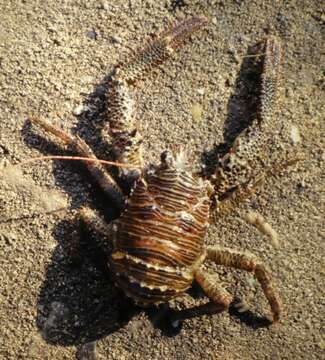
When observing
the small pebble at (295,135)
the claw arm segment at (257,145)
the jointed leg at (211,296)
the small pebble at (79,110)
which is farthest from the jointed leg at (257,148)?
the small pebble at (79,110)

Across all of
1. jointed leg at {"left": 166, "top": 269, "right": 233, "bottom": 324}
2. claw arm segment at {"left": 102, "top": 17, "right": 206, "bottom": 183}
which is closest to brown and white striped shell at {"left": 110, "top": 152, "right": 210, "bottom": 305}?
jointed leg at {"left": 166, "top": 269, "right": 233, "bottom": 324}

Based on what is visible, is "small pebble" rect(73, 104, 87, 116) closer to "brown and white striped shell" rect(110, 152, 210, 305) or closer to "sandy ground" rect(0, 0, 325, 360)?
"sandy ground" rect(0, 0, 325, 360)

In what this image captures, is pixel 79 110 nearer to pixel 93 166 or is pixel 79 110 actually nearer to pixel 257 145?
pixel 93 166

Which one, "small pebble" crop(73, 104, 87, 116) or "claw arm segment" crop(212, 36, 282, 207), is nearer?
"claw arm segment" crop(212, 36, 282, 207)

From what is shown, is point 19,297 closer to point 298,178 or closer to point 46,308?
point 46,308

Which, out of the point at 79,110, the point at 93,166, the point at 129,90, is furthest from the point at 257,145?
the point at 79,110

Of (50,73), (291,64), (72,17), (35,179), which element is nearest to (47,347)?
(35,179)
